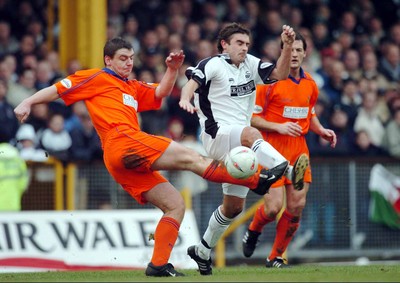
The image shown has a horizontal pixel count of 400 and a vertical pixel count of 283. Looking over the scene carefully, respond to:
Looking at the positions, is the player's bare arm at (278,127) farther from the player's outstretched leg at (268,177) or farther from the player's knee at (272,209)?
the player's outstretched leg at (268,177)

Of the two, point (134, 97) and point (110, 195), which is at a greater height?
point (134, 97)

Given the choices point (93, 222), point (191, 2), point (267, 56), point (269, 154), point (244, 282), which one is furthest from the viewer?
point (191, 2)

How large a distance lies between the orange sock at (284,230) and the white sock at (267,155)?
2.17 metres

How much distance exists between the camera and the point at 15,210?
52.4 ft

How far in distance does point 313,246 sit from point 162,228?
654 centimetres

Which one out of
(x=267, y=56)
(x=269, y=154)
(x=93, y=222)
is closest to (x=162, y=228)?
(x=269, y=154)

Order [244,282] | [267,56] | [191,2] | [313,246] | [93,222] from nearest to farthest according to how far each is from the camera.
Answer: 1. [244,282]
2. [93,222]
3. [313,246]
4. [267,56]
5. [191,2]

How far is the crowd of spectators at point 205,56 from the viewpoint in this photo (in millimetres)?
16984

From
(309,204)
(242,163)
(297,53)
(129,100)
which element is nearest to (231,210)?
(242,163)

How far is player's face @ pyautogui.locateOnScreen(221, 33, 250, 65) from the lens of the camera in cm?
1181

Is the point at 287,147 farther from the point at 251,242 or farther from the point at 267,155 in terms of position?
the point at 267,155

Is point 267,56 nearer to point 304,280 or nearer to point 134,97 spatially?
point 134,97

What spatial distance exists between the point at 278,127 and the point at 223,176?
209cm

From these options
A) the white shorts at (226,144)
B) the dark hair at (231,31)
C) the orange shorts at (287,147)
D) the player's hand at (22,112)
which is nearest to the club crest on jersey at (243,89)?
the white shorts at (226,144)
